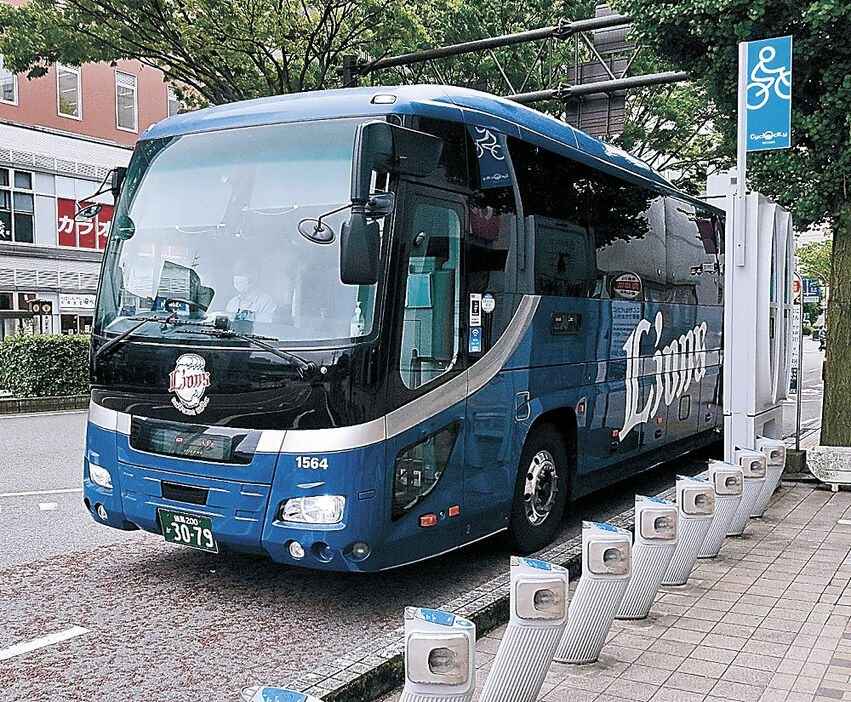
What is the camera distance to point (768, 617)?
18.3 ft

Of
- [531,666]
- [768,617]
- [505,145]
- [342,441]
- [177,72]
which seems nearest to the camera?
[531,666]

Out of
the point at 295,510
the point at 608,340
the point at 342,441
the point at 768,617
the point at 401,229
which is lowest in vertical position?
the point at 768,617

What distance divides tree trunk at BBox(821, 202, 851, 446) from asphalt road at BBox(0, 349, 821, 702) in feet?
10.5

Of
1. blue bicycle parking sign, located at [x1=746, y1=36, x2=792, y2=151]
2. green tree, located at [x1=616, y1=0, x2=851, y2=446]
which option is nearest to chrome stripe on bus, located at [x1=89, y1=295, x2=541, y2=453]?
blue bicycle parking sign, located at [x1=746, y1=36, x2=792, y2=151]

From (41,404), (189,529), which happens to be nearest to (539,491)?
(189,529)

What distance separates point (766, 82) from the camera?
843cm

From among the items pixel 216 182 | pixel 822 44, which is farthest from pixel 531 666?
pixel 822 44

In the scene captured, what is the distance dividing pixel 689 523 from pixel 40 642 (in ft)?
13.2

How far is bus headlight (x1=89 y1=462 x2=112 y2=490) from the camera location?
597 centimetres

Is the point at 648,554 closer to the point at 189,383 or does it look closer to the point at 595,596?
the point at 595,596

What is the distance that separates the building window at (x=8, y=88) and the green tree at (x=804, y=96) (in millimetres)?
24086

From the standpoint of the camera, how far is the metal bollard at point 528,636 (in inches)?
156

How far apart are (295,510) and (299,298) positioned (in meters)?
1.22

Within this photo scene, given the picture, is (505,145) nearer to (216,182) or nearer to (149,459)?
(216,182)
